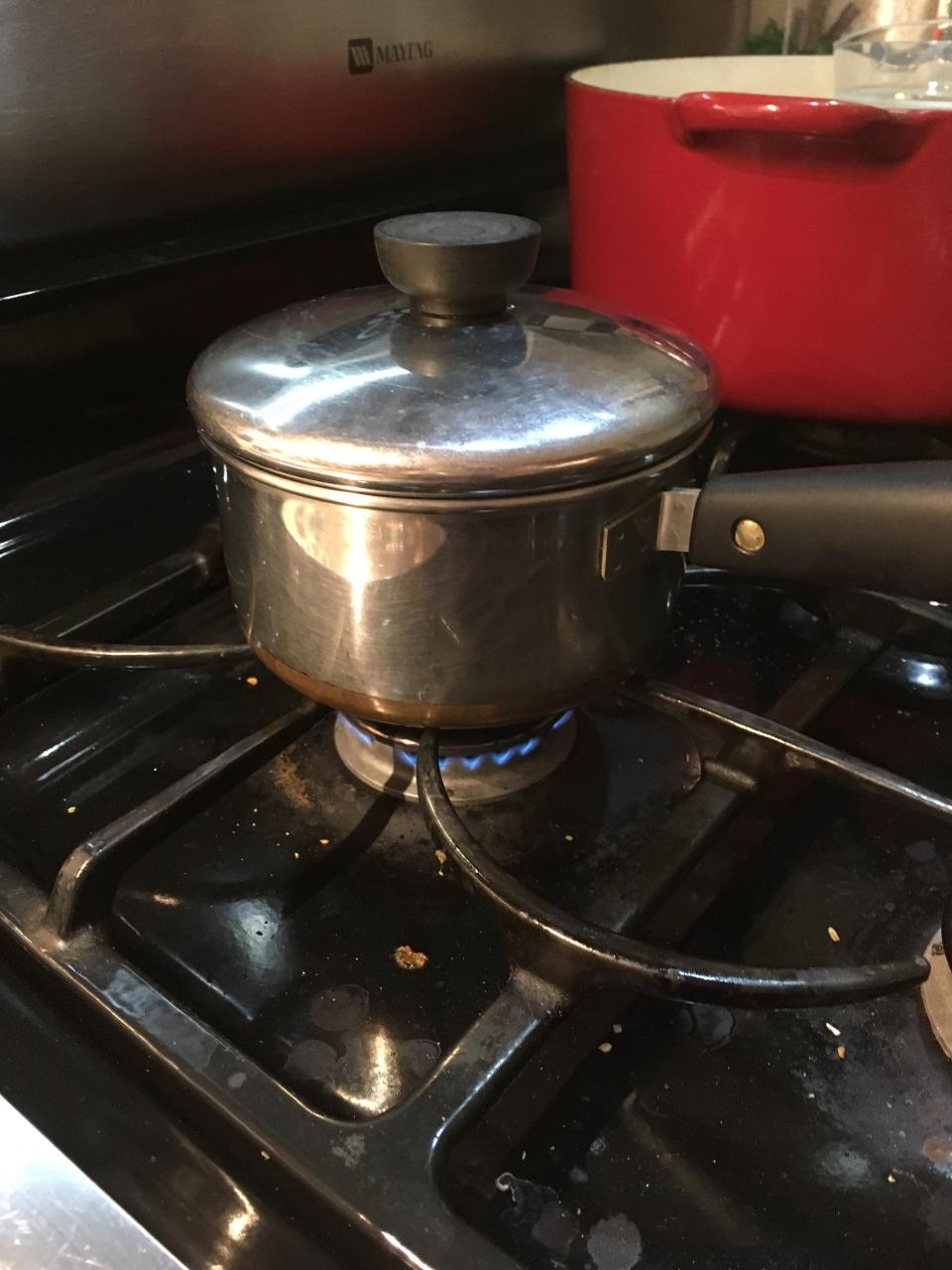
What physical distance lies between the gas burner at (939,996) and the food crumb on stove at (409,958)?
7.3 inches

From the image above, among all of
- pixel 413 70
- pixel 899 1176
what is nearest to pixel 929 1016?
pixel 899 1176

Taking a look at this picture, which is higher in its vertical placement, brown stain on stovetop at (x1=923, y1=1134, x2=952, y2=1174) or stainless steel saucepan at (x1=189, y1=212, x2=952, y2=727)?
stainless steel saucepan at (x1=189, y1=212, x2=952, y2=727)

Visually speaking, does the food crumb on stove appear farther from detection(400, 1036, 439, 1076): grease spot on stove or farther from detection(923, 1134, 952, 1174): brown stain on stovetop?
detection(923, 1134, 952, 1174): brown stain on stovetop

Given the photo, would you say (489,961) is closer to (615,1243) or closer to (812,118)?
(615,1243)

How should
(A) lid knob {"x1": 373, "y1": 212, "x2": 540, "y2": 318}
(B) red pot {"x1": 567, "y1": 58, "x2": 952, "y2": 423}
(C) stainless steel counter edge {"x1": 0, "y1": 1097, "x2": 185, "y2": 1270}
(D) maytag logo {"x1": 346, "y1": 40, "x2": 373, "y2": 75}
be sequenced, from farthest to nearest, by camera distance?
(D) maytag logo {"x1": 346, "y1": 40, "x2": 373, "y2": 75}
(B) red pot {"x1": 567, "y1": 58, "x2": 952, "y2": 423}
(A) lid knob {"x1": 373, "y1": 212, "x2": 540, "y2": 318}
(C) stainless steel counter edge {"x1": 0, "y1": 1097, "x2": 185, "y2": 1270}

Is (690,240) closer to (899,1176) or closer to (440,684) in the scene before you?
(440,684)

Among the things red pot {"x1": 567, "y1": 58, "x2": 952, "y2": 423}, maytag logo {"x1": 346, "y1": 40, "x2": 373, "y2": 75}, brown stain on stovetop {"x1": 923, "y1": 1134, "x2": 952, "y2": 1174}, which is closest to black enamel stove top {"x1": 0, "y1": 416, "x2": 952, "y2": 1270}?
brown stain on stovetop {"x1": 923, "y1": 1134, "x2": 952, "y2": 1174}

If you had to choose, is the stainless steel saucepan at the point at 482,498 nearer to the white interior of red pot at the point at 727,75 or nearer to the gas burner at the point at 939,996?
the gas burner at the point at 939,996

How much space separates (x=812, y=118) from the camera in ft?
1.63

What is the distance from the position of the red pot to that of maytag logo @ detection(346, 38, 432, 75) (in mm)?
118

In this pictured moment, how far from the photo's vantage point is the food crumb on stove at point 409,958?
0.42 meters

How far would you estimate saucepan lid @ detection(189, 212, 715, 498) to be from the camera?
353 millimetres

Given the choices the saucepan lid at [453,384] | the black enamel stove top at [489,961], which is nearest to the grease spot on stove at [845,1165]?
the black enamel stove top at [489,961]

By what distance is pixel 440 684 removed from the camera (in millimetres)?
403
